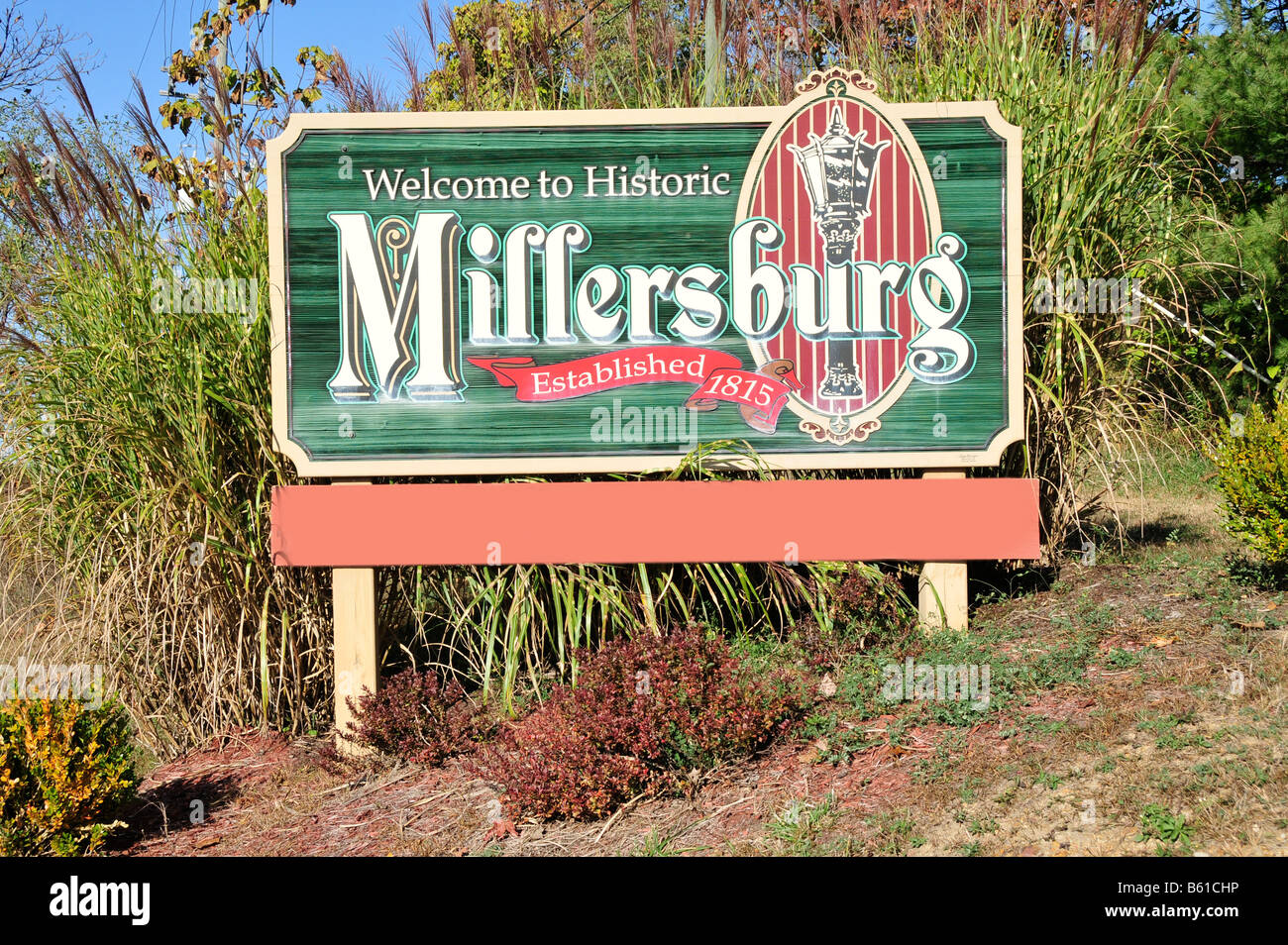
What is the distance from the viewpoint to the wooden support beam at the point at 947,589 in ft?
18.6

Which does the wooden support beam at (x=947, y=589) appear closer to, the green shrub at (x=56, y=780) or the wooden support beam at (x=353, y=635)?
the wooden support beam at (x=353, y=635)

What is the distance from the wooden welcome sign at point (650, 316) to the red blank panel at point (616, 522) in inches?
0.7

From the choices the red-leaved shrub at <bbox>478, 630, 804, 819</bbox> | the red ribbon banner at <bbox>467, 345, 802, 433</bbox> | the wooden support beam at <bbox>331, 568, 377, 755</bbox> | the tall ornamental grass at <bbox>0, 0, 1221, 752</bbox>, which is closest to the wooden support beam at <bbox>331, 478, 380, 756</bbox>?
the wooden support beam at <bbox>331, 568, 377, 755</bbox>

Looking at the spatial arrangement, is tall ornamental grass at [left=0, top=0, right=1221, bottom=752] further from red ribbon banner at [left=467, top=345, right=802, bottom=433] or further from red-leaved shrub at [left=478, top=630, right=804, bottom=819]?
red ribbon banner at [left=467, top=345, right=802, bottom=433]

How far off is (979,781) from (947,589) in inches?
61.9

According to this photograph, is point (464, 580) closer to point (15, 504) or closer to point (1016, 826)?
point (15, 504)

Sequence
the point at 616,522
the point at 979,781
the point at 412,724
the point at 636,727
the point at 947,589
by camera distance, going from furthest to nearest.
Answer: the point at 947,589 < the point at 616,522 < the point at 412,724 < the point at 636,727 < the point at 979,781

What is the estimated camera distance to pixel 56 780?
4.37 m

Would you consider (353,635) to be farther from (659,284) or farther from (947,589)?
(947,589)

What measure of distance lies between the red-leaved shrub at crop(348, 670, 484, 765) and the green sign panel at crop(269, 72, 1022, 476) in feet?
3.83

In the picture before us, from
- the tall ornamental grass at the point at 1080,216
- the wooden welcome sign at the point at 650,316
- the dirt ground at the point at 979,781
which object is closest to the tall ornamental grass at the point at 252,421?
the tall ornamental grass at the point at 1080,216

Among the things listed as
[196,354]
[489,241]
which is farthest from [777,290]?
[196,354]

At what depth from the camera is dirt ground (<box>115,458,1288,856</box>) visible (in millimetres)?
3918

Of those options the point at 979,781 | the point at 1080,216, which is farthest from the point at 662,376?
the point at 1080,216
